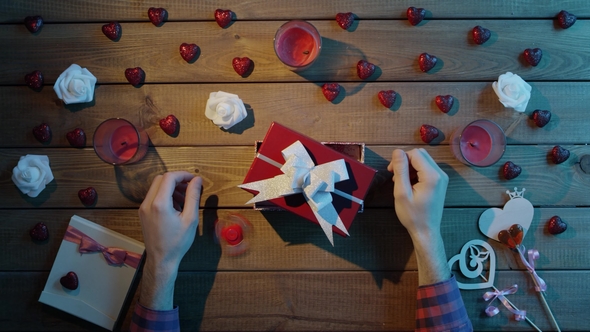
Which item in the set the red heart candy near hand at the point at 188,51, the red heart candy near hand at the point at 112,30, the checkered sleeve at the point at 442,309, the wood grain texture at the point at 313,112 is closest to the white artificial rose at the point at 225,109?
the wood grain texture at the point at 313,112

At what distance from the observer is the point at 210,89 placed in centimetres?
204

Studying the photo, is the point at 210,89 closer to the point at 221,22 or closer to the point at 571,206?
the point at 221,22

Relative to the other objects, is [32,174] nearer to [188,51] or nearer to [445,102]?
[188,51]

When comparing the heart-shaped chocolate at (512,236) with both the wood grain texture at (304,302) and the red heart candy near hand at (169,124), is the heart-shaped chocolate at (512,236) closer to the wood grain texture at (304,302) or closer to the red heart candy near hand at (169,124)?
the wood grain texture at (304,302)

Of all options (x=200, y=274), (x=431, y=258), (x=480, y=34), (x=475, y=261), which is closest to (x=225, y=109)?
(x=200, y=274)

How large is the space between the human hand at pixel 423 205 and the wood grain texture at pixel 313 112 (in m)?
0.23

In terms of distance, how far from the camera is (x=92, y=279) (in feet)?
6.65

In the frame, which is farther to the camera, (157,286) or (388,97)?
(388,97)

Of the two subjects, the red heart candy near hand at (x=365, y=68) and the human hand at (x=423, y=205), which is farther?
the red heart candy near hand at (x=365, y=68)

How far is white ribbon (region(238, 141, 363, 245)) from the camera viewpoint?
1.67 m

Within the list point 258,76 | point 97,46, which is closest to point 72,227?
point 97,46

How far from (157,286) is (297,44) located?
1.12m

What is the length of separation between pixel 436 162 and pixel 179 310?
128cm

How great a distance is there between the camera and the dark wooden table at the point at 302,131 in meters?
2.04
